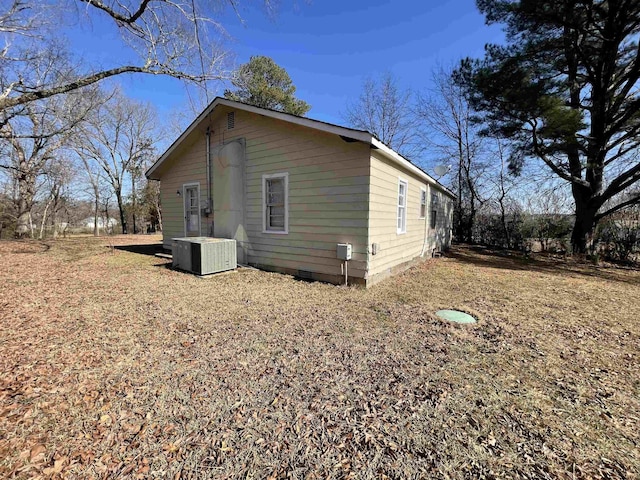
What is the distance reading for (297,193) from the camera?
6695 mm

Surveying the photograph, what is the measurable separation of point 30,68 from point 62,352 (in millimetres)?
11958

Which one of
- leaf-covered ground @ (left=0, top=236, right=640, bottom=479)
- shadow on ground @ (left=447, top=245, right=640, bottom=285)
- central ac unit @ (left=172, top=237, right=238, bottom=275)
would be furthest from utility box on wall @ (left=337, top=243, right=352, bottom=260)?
shadow on ground @ (left=447, top=245, right=640, bottom=285)

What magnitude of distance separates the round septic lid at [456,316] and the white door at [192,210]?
309 inches

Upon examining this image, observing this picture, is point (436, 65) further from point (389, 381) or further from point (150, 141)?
point (150, 141)

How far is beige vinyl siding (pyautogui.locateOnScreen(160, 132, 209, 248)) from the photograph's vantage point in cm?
905

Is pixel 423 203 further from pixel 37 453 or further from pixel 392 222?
pixel 37 453

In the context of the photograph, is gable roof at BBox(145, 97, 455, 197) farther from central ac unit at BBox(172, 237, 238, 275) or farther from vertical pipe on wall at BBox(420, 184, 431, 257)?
central ac unit at BBox(172, 237, 238, 275)

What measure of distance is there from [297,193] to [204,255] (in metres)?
2.72

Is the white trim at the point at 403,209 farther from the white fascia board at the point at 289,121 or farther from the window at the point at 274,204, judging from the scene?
the window at the point at 274,204

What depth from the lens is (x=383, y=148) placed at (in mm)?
5711

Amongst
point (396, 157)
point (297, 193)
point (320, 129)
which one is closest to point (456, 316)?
point (396, 157)

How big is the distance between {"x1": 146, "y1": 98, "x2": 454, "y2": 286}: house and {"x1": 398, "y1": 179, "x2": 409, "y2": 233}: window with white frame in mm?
28

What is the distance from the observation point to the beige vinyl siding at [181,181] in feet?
29.7

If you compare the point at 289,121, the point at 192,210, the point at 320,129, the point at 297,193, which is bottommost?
the point at 192,210
